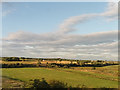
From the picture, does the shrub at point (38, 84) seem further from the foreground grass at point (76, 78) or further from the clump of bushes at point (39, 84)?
the foreground grass at point (76, 78)

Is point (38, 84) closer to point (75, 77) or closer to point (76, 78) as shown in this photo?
point (76, 78)

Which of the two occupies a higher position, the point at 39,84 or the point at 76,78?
the point at 39,84

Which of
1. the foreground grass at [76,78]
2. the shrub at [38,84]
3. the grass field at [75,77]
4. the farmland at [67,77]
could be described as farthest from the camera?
the grass field at [75,77]

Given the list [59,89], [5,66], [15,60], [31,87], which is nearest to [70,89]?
[59,89]

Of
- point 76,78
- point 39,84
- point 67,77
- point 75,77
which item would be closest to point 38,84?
point 39,84

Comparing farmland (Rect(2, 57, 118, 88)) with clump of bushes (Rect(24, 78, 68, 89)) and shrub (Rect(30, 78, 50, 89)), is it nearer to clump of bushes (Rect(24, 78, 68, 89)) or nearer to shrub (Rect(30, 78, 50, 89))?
clump of bushes (Rect(24, 78, 68, 89))

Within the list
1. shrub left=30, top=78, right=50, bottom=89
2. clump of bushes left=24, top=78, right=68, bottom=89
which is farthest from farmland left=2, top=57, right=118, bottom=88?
shrub left=30, top=78, right=50, bottom=89

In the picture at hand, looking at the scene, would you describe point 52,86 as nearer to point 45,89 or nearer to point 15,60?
point 45,89

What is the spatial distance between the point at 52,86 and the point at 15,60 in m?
28.7

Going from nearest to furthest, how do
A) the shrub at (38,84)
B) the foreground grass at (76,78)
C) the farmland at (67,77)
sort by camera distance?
the shrub at (38,84), the farmland at (67,77), the foreground grass at (76,78)

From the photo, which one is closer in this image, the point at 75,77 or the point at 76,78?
the point at 76,78

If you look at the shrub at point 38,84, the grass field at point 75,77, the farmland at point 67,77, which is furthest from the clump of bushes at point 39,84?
the grass field at point 75,77

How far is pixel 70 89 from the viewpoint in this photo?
8461 millimetres

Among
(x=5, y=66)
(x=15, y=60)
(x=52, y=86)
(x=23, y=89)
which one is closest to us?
(x=23, y=89)
